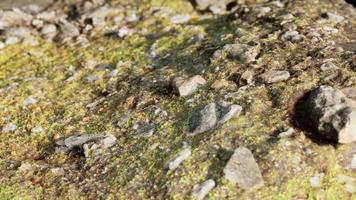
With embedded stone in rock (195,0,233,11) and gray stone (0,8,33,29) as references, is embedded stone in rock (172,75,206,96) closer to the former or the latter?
embedded stone in rock (195,0,233,11)

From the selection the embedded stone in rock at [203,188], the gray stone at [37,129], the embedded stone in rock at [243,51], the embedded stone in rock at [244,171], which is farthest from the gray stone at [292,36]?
the gray stone at [37,129]

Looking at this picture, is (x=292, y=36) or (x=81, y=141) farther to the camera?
(x=292, y=36)

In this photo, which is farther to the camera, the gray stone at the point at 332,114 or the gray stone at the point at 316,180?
the gray stone at the point at 332,114

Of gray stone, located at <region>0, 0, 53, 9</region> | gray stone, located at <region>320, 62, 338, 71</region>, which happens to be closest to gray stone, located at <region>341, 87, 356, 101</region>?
gray stone, located at <region>320, 62, 338, 71</region>

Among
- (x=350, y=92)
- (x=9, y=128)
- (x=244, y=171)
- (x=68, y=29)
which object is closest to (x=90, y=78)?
(x=9, y=128)

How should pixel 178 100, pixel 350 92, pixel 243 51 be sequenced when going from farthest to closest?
pixel 243 51, pixel 178 100, pixel 350 92

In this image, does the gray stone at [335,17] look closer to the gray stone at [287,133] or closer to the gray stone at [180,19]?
the gray stone at [180,19]

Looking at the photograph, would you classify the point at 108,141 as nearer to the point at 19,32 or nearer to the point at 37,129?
the point at 37,129
